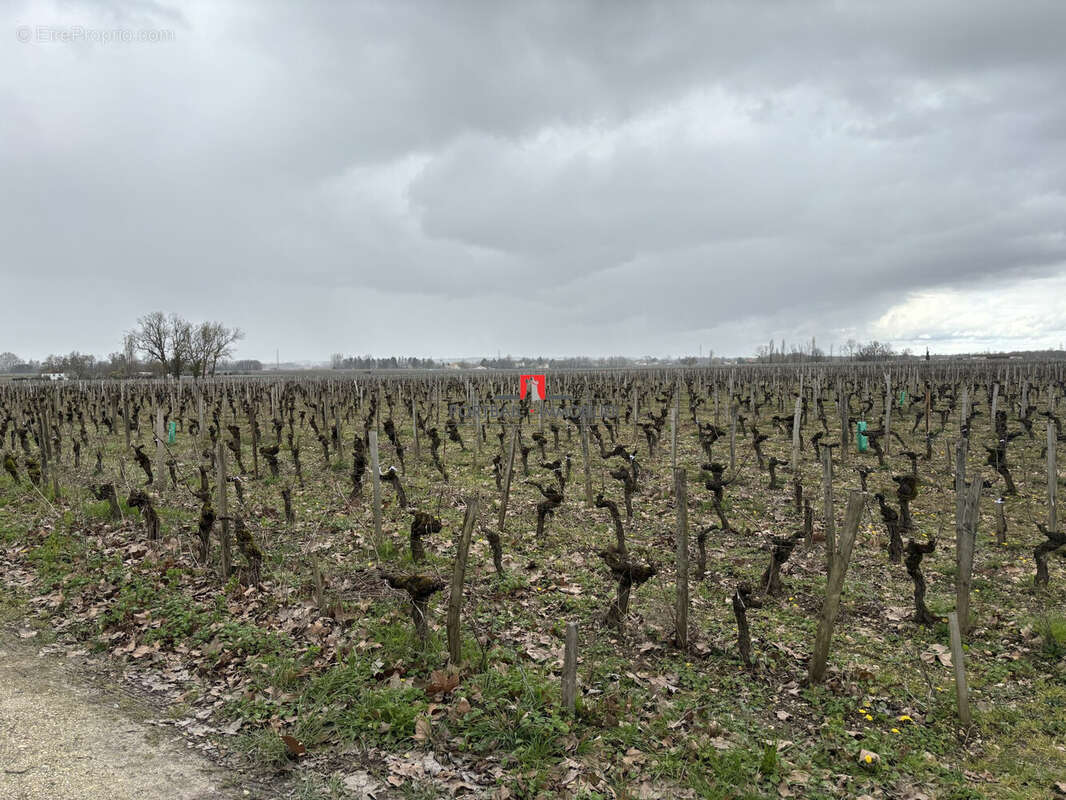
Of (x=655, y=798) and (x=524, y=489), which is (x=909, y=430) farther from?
(x=655, y=798)

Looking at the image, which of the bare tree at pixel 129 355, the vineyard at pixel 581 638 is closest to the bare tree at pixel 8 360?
the bare tree at pixel 129 355

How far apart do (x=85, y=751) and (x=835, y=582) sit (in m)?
5.70

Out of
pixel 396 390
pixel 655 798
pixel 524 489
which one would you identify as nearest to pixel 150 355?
pixel 396 390

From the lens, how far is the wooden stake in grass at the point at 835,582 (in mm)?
4480

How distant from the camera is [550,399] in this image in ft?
83.8

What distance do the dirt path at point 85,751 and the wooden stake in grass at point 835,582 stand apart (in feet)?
14.7

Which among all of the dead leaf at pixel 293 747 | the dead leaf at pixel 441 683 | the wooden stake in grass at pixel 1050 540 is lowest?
the dead leaf at pixel 293 747

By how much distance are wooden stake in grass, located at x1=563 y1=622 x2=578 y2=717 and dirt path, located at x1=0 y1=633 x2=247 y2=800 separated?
7.44 feet

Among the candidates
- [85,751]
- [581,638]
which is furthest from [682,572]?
→ [85,751]

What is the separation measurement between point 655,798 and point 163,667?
176 inches

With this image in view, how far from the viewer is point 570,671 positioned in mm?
4355

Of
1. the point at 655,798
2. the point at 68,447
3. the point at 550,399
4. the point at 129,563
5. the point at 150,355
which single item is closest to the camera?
the point at 655,798

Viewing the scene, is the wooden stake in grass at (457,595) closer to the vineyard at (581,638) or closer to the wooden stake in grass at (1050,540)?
the vineyard at (581,638)

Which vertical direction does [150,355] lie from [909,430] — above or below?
above
